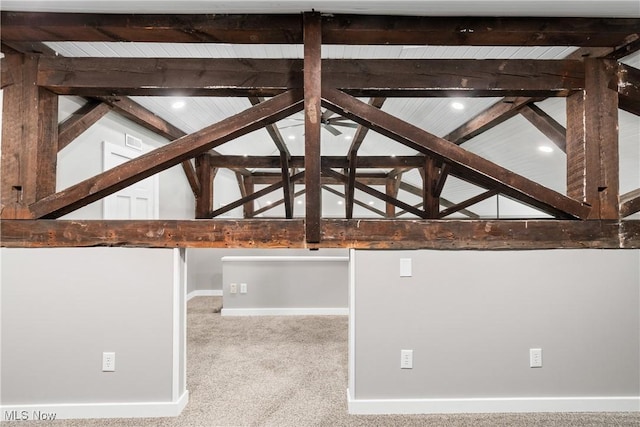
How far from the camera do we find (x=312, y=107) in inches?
72.4

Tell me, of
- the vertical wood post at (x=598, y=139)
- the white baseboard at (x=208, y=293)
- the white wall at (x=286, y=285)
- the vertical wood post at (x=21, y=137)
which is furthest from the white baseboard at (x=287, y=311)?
the vertical wood post at (x=598, y=139)

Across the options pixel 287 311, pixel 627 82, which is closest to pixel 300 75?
pixel 627 82

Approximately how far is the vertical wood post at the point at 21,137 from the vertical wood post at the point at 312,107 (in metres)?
1.66

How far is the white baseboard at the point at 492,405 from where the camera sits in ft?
7.14

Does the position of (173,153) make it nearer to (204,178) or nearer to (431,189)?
(204,178)

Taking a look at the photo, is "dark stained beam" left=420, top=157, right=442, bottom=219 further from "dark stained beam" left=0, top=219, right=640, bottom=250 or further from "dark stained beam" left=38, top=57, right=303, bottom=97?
"dark stained beam" left=38, top=57, right=303, bottom=97

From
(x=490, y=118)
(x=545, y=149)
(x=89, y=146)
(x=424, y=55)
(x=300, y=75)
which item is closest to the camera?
(x=300, y=75)

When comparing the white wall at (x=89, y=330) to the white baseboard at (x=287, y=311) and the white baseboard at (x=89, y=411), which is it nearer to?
the white baseboard at (x=89, y=411)

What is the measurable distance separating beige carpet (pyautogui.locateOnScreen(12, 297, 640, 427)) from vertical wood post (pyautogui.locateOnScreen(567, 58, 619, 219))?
1.45 meters

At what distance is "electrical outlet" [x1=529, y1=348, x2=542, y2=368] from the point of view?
2189mm

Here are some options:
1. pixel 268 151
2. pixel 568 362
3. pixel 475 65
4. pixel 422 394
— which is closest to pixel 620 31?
pixel 475 65

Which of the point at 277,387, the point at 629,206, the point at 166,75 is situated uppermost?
the point at 166,75

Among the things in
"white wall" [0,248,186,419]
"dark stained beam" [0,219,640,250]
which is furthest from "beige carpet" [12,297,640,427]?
"dark stained beam" [0,219,640,250]

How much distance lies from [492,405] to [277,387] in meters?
1.53
